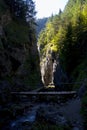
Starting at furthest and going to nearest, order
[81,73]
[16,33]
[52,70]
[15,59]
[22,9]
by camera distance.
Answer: [52,70], [22,9], [16,33], [15,59], [81,73]

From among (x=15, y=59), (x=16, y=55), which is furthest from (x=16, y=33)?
(x=15, y=59)

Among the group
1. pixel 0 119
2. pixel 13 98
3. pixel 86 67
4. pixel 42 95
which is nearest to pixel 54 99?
pixel 42 95

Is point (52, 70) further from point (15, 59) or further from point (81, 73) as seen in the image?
point (15, 59)

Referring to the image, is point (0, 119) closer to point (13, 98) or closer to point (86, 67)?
point (13, 98)

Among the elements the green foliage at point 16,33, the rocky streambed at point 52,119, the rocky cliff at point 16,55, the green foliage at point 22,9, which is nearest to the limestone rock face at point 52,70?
the rocky cliff at point 16,55

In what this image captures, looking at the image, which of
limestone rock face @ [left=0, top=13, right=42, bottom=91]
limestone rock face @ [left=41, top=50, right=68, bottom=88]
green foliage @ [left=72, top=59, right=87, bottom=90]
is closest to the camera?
limestone rock face @ [left=0, top=13, right=42, bottom=91]

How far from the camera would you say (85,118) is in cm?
2184

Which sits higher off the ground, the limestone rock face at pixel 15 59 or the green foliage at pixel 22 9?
the green foliage at pixel 22 9

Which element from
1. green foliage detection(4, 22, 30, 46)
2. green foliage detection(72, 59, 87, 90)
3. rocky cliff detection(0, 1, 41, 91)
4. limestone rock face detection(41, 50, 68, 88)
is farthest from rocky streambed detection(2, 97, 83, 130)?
limestone rock face detection(41, 50, 68, 88)

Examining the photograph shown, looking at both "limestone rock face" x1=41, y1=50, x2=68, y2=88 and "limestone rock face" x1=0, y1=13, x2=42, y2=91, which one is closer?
"limestone rock face" x1=0, y1=13, x2=42, y2=91

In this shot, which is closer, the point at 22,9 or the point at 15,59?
the point at 15,59

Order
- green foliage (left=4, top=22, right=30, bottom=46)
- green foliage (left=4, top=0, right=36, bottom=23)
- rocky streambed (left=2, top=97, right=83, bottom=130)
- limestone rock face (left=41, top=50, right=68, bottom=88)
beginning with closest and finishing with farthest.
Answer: rocky streambed (left=2, top=97, right=83, bottom=130)
green foliage (left=4, top=22, right=30, bottom=46)
green foliage (left=4, top=0, right=36, bottom=23)
limestone rock face (left=41, top=50, right=68, bottom=88)

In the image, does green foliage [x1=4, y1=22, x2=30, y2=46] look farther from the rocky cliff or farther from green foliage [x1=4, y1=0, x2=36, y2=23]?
green foliage [x1=4, y1=0, x2=36, y2=23]

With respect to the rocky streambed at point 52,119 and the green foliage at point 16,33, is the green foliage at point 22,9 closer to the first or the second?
the green foliage at point 16,33
